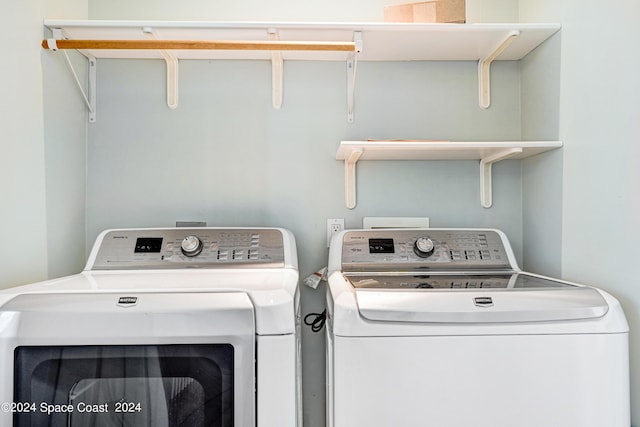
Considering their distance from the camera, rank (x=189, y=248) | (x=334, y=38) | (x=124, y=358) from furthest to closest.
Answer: (x=334, y=38), (x=189, y=248), (x=124, y=358)

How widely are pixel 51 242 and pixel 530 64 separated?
1.97 meters

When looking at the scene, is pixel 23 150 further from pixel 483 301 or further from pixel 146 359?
pixel 483 301

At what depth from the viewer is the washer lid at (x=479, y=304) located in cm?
103

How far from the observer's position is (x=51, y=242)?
1.53 meters

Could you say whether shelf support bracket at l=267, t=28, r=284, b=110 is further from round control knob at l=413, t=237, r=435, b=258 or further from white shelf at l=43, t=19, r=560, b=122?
round control knob at l=413, t=237, r=435, b=258

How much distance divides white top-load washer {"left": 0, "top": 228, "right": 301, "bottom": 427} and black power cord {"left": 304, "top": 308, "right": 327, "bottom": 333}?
0.78 m

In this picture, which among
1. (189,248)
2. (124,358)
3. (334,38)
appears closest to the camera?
(124,358)

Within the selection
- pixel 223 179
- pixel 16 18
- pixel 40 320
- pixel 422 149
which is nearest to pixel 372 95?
pixel 422 149

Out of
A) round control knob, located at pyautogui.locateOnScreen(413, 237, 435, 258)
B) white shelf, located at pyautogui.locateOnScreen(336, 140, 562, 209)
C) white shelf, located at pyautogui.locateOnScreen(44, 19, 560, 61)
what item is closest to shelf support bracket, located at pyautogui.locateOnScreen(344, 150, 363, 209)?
white shelf, located at pyautogui.locateOnScreen(336, 140, 562, 209)

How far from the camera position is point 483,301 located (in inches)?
41.5

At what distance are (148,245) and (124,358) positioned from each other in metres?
0.63

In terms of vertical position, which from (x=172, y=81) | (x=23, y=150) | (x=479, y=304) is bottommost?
(x=479, y=304)

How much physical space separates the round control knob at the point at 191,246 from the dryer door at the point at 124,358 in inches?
20.4

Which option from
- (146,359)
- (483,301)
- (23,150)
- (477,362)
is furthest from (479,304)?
(23,150)
